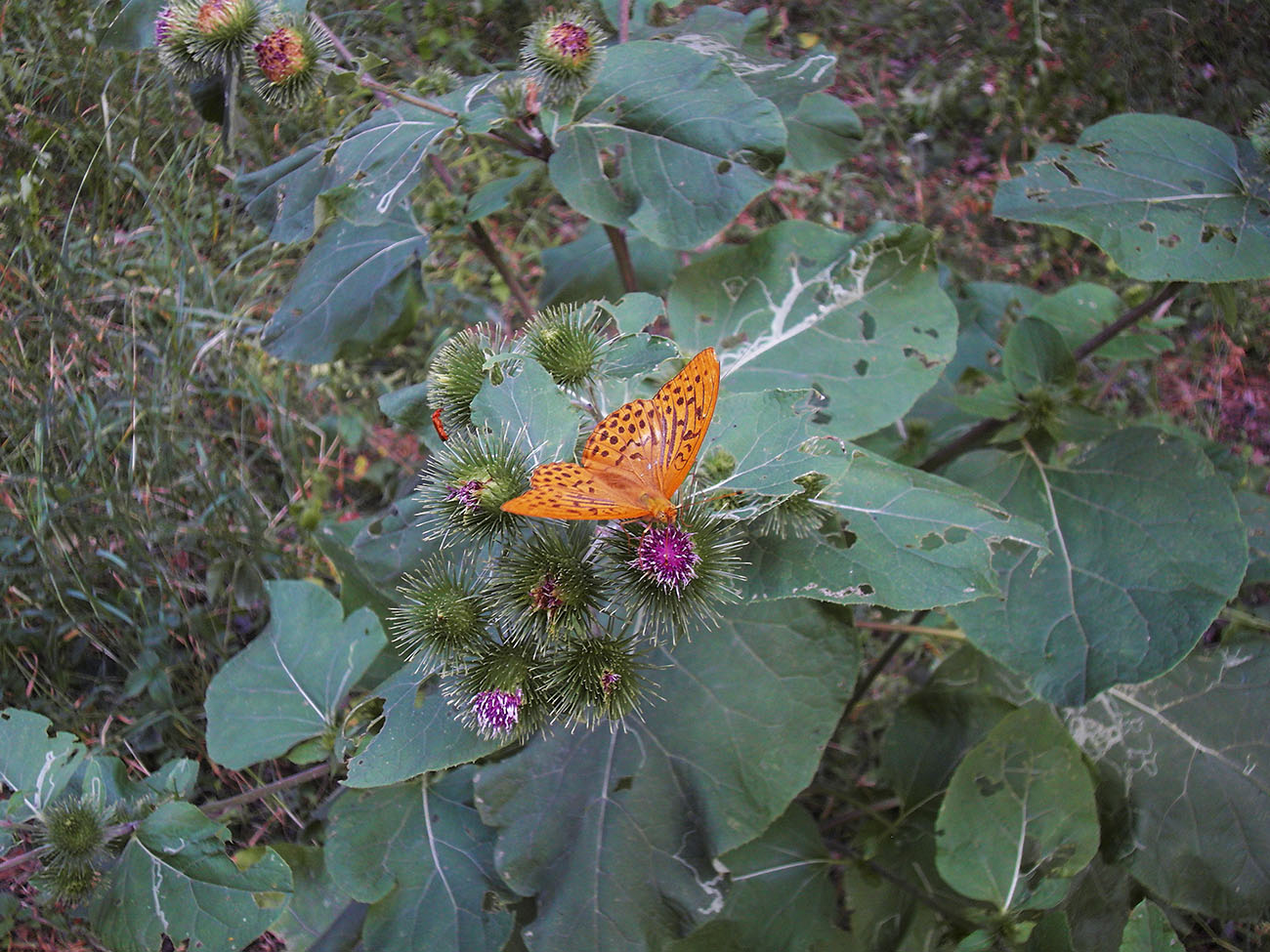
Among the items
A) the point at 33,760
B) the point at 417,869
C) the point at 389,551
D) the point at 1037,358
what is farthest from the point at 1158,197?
the point at 33,760

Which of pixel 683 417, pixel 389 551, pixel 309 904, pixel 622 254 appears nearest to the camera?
pixel 683 417

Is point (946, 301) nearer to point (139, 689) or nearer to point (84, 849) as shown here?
point (84, 849)

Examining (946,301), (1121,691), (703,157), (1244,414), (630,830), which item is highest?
(703,157)

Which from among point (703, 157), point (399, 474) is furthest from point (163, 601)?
point (703, 157)

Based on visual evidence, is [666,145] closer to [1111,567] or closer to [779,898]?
[1111,567]

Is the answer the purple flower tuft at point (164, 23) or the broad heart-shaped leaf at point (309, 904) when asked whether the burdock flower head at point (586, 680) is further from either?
the purple flower tuft at point (164, 23)

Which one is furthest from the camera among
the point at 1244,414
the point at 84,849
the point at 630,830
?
the point at 1244,414

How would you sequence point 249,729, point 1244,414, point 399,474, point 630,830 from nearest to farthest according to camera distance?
1. point 630,830
2. point 249,729
3. point 399,474
4. point 1244,414
